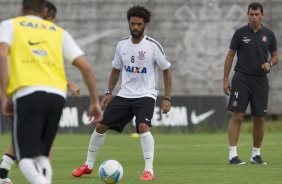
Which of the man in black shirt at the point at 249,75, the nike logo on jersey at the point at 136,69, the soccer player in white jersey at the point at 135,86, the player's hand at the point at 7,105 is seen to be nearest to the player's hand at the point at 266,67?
the man in black shirt at the point at 249,75

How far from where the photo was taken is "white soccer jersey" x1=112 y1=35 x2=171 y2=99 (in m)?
11.6

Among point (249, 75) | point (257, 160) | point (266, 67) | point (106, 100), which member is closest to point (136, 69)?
point (106, 100)

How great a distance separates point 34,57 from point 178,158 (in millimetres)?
7471

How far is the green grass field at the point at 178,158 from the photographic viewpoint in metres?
11.3

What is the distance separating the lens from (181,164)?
13688 millimetres

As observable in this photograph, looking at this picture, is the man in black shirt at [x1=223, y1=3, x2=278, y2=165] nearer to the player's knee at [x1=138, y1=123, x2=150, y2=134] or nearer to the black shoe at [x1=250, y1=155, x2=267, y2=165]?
the black shoe at [x1=250, y1=155, x2=267, y2=165]

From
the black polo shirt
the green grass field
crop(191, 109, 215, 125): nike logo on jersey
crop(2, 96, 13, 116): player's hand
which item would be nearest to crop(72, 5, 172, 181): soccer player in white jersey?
the green grass field

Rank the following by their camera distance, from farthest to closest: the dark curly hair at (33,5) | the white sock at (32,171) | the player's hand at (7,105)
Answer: the dark curly hair at (33,5)
the player's hand at (7,105)
the white sock at (32,171)

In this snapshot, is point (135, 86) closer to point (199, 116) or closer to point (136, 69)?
point (136, 69)

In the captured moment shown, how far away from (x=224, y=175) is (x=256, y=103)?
7.39 ft

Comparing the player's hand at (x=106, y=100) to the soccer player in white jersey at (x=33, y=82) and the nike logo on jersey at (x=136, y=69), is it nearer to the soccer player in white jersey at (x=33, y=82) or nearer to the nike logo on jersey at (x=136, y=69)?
the nike logo on jersey at (x=136, y=69)

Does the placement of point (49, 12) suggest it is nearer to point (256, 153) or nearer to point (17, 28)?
point (17, 28)

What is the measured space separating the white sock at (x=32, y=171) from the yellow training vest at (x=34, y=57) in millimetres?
595

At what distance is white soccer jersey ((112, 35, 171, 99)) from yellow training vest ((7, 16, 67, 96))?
3694mm
